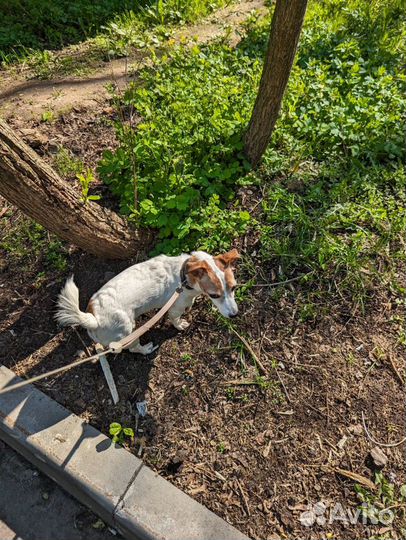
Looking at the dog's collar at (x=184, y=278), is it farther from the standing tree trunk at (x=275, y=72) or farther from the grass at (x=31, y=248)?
the standing tree trunk at (x=275, y=72)

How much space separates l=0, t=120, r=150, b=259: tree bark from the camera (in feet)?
7.86

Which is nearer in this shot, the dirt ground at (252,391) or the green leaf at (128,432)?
the dirt ground at (252,391)

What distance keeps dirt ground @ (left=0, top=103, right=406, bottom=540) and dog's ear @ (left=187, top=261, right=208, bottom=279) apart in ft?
2.16

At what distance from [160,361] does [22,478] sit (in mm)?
1321

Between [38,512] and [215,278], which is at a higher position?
[215,278]

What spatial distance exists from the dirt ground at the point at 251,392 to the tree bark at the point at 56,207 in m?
0.26

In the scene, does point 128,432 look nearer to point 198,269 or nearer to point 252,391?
point 252,391

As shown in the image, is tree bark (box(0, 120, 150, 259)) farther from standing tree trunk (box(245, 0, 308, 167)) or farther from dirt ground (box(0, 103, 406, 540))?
standing tree trunk (box(245, 0, 308, 167))

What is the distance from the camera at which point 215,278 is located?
8.43 ft

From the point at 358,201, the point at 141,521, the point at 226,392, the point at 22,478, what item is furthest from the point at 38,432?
the point at 358,201

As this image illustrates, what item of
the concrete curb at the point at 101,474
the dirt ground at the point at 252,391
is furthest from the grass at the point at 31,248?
the concrete curb at the point at 101,474

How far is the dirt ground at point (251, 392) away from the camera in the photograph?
2.49 metres

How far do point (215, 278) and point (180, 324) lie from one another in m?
0.68

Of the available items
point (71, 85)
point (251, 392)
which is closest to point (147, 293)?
point (251, 392)
